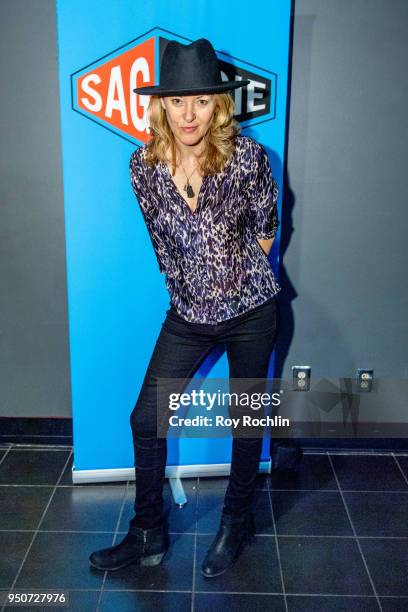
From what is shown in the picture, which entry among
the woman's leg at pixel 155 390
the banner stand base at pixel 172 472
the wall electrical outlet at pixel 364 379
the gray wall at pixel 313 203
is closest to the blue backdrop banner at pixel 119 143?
the banner stand base at pixel 172 472

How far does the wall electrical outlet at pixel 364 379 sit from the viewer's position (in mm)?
3033

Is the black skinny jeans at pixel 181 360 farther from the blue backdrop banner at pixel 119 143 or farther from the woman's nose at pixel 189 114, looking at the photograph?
the woman's nose at pixel 189 114

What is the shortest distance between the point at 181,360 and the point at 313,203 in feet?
3.28

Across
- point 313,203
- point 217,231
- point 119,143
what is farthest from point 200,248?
point 313,203

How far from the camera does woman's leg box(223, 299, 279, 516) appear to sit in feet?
7.28

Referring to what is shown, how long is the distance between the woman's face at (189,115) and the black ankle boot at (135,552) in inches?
53.4

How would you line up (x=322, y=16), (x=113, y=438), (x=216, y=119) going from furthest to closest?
1. (x=113, y=438)
2. (x=322, y=16)
3. (x=216, y=119)

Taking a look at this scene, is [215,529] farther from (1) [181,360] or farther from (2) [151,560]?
(1) [181,360]

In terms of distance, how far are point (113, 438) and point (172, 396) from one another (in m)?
0.67

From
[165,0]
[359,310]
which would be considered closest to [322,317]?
[359,310]

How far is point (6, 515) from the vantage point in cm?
261

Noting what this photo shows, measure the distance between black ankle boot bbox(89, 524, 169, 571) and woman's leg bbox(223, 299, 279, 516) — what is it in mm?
312

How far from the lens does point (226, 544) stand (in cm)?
236

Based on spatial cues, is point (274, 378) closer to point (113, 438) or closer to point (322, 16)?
point (113, 438)
